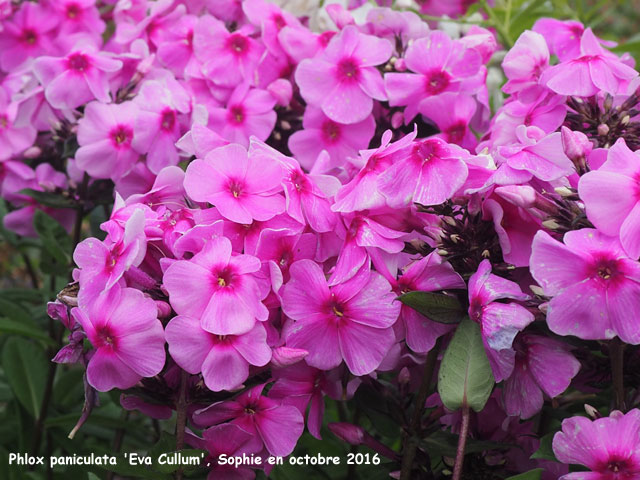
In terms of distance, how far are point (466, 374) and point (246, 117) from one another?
20.9 inches

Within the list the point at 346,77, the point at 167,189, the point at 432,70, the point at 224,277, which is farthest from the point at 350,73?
the point at 224,277

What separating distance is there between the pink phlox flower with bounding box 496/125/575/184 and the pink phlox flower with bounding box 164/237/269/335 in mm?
250

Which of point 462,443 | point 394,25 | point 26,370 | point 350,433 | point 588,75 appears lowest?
point 26,370

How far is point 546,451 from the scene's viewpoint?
708 mm

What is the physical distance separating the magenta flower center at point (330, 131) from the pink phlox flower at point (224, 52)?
6.1 inches

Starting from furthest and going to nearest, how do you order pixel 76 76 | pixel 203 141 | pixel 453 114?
pixel 76 76 → pixel 453 114 → pixel 203 141

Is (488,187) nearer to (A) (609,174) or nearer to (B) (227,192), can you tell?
(A) (609,174)

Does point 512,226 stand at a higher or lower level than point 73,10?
higher

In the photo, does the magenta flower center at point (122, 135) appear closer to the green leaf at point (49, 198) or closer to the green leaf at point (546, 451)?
the green leaf at point (49, 198)

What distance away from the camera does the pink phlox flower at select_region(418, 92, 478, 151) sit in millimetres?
962

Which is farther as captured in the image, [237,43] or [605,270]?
[237,43]

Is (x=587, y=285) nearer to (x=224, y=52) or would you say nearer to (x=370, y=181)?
(x=370, y=181)

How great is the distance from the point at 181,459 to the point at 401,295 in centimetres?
25

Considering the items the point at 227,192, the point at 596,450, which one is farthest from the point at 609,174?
the point at 227,192
